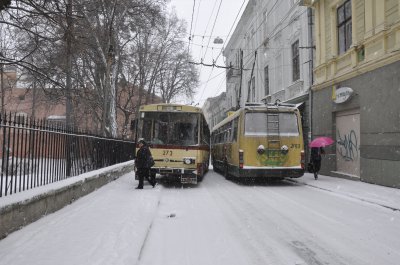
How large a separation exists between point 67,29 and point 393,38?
10.0 meters

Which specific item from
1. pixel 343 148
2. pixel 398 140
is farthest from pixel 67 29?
pixel 343 148

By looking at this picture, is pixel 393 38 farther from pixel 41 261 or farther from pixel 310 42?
pixel 41 261

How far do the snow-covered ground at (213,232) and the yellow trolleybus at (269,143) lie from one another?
309 cm

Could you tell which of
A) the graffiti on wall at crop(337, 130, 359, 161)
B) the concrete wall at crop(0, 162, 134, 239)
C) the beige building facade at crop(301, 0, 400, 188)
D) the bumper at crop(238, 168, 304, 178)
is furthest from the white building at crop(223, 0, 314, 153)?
the concrete wall at crop(0, 162, 134, 239)

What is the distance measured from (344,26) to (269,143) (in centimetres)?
643

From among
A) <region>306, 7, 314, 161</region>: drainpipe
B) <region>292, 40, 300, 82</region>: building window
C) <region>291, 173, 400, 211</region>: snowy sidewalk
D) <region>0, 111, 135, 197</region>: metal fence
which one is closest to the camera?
<region>0, 111, 135, 197</region>: metal fence

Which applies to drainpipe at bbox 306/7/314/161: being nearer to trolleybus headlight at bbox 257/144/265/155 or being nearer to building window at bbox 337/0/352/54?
building window at bbox 337/0/352/54

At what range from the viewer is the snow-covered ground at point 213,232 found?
17.2 ft

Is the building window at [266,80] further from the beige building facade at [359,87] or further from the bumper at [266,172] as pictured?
the bumper at [266,172]

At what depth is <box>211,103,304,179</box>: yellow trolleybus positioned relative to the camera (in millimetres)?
14031

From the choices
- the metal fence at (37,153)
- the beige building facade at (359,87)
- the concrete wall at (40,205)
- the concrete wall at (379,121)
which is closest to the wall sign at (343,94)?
the beige building facade at (359,87)

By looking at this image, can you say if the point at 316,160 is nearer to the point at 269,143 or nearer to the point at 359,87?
the point at 269,143

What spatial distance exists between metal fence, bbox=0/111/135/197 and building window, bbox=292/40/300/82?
13.6 m

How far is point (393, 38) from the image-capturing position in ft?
41.7
